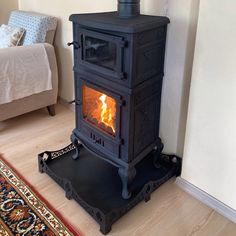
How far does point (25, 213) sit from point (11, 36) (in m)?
1.55

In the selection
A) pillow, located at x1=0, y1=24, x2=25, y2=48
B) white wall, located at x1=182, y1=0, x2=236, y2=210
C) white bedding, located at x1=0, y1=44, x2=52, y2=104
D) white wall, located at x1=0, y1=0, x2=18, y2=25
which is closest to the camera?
white wall, located at x1=182, y1=0, x2=236, y2=210

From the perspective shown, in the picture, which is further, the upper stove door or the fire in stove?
the fire in stove

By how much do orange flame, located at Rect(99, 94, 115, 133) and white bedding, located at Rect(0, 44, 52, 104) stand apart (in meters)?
0.92

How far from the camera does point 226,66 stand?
1366 mm

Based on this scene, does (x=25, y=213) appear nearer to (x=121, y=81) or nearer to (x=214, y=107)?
(x=121, y=81)

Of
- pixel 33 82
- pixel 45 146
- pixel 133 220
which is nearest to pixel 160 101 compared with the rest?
pixel 133 220

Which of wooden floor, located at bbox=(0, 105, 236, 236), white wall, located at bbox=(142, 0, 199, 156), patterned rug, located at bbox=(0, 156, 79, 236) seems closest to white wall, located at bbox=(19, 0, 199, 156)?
white wall, located at bbox=(142, 0, 199, 156)

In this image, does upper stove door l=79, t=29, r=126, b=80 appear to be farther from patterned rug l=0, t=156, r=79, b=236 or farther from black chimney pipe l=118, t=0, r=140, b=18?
patterned rug l=0, t=156, r=79, b=236

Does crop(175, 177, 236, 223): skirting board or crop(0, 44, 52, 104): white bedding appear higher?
crop(0, 44, 52, 104): white bedding

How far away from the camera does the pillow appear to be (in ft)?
7.95

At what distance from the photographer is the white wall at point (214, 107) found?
4.39ft

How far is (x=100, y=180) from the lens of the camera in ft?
5.69

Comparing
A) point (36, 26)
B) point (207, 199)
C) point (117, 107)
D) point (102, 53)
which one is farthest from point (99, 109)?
point (36, 26)

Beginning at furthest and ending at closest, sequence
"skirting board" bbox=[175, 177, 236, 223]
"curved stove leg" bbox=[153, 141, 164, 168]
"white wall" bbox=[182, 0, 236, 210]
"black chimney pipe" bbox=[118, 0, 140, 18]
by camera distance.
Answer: "curved stove leg" bbox=[153, 141, 164, 168] → "skirting board" bbox=[175, 177, 236, 223] → "black chimney pipe" bbox=[118, 0, 140, 18] → "white wall" bbox=[182, 0, 236, 210]
